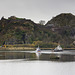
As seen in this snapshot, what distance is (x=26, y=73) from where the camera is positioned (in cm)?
6000

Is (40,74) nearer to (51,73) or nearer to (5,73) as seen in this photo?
(51,73)

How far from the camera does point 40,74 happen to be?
58.5 m

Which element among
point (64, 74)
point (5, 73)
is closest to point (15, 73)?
point (5, 73)

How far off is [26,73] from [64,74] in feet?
29.4

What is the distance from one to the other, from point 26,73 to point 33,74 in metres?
2.23

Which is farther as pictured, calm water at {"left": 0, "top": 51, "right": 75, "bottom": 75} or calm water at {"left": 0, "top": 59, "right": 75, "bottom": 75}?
calm water at {"left": 0, "top": 51, "right": 75, "bottom": 75}

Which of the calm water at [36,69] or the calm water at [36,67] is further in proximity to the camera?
the calm water at [36,67]

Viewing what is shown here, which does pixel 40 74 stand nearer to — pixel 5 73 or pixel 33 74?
pixel 33 74

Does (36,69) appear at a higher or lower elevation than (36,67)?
lower

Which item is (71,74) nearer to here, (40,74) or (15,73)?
(40,74)

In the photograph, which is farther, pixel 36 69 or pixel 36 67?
pixel 36 67

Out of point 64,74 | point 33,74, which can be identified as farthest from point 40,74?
point 64,74

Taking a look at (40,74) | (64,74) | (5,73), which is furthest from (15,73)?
(64,74)

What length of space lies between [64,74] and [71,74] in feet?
5.29
